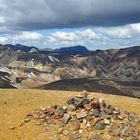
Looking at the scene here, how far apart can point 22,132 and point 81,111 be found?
4.25m

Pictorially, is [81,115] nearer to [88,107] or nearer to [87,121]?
[87,121]

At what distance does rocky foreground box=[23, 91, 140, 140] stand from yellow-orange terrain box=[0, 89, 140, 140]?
2.17ft

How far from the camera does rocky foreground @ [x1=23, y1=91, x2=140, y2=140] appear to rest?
84.2 feet

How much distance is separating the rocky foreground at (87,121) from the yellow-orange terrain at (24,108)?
2.17 ft

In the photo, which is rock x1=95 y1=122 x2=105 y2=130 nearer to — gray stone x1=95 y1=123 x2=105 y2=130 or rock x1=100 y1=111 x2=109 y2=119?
gray stone x1=95 y1=123 x2=105 y2=130

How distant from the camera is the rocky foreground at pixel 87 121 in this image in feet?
84.2

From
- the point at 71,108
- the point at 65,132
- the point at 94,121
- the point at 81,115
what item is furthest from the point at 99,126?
the point at 71,108

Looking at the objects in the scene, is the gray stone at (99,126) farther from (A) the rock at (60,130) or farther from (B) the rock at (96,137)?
(A) the rock at (60,130)

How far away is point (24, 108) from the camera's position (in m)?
32.0

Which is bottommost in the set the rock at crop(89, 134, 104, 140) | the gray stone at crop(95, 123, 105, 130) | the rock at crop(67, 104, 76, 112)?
the rock at crop(89, 134, 104, 140)

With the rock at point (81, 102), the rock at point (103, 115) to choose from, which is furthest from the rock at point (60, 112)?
the rock at point (103, 115)

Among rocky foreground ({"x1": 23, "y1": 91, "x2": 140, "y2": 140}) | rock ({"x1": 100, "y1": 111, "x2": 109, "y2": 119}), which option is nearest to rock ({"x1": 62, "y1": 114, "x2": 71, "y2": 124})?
rocky foreground ({"x1": 23, "y1": 91, "x2": 140, "y2": 140})

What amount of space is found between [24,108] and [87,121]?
7.24m

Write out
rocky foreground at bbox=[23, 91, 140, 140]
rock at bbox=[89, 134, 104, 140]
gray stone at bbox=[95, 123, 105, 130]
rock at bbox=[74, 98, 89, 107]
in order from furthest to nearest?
1. rock at bbox=[74, 98, 89, 107]
2. gray stone at bbox=[95, 123, 105, 130]
3. rocky foreground at bbox=[23, 91, 140, 140]
4. rock at bbox=[89, 134, 104, 140]
